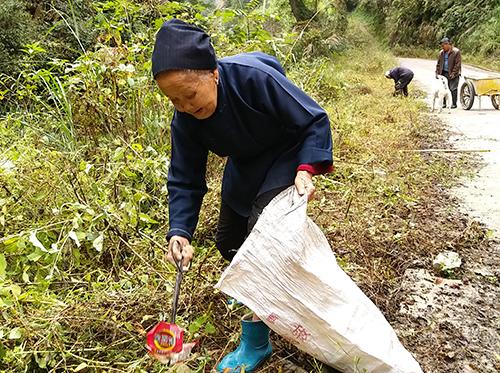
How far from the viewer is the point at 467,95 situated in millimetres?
8562

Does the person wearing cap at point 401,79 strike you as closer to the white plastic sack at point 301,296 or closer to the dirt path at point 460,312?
the dirt path at point 460,312

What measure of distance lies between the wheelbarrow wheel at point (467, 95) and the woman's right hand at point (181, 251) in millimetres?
7994

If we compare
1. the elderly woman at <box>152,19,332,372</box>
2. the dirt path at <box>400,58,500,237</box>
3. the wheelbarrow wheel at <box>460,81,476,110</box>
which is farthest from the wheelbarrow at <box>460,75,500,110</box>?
the elderly woman at <box>152,19,332,372</box>

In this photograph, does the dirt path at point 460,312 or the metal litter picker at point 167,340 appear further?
the dirt path at point 460,312

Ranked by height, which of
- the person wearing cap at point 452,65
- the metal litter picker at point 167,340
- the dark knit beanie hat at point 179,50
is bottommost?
the person wearing cap at point 452,65

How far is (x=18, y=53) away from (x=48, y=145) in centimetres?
400

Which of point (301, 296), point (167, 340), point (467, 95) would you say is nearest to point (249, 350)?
point (167, 340)

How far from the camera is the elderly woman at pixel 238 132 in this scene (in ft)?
4.66

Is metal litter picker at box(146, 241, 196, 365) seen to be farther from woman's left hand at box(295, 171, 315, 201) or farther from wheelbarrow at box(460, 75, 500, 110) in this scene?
wheelbarrow at box(460, 75, 500, 110)

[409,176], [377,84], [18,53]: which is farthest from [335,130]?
[377,84]

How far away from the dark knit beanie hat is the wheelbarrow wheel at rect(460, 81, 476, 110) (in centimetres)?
803

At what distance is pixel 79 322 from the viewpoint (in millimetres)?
1827

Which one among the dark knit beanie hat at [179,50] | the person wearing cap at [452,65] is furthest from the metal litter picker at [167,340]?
the person wearing cap at [452,65]

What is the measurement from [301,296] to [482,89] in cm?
792
